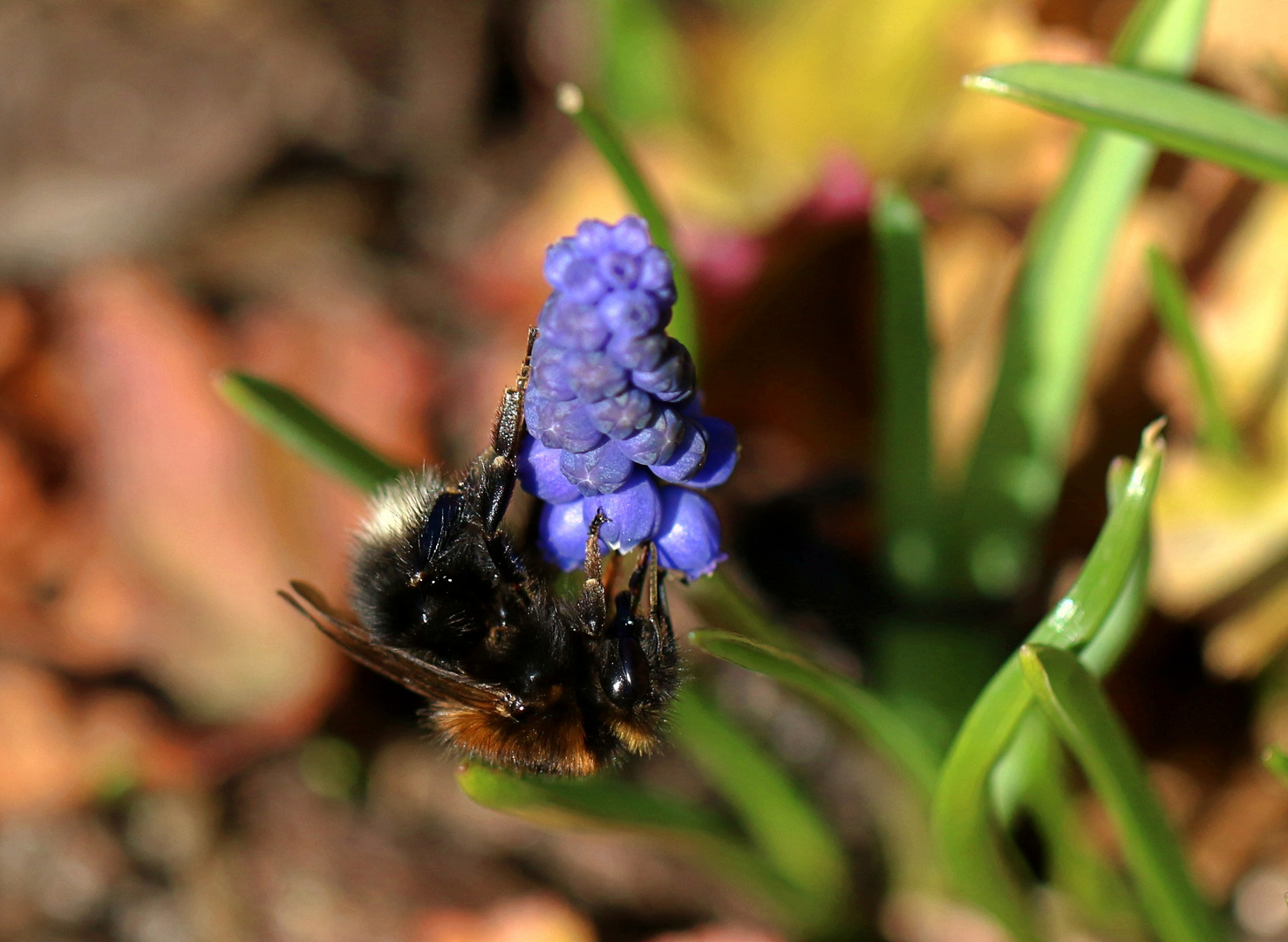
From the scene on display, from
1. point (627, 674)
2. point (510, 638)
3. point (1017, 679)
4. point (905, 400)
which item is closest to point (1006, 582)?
point (905, 400)

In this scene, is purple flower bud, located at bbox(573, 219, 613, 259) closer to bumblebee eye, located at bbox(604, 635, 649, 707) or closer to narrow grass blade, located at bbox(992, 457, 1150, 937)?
bumblebee eye, located at bbox(604, 635, 649, 707)

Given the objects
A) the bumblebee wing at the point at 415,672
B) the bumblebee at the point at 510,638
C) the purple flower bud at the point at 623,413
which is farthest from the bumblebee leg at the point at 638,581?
the purple flower bud at the point at 623,413

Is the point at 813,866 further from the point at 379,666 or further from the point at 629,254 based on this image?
the point at 629,254

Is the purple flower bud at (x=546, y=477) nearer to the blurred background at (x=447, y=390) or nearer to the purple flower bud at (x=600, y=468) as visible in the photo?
the purple flower bud at (x=600, y=468)

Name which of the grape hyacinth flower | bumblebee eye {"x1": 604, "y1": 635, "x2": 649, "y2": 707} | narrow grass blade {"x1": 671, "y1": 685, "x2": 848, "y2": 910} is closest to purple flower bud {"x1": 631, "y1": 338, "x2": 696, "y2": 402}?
the grape hyacinth flower

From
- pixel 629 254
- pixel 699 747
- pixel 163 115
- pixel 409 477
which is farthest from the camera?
pixel 163 115

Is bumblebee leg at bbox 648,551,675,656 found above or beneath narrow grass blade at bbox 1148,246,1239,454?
beneath

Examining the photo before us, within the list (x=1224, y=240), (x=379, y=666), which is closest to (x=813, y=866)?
(x=379, y=666)
